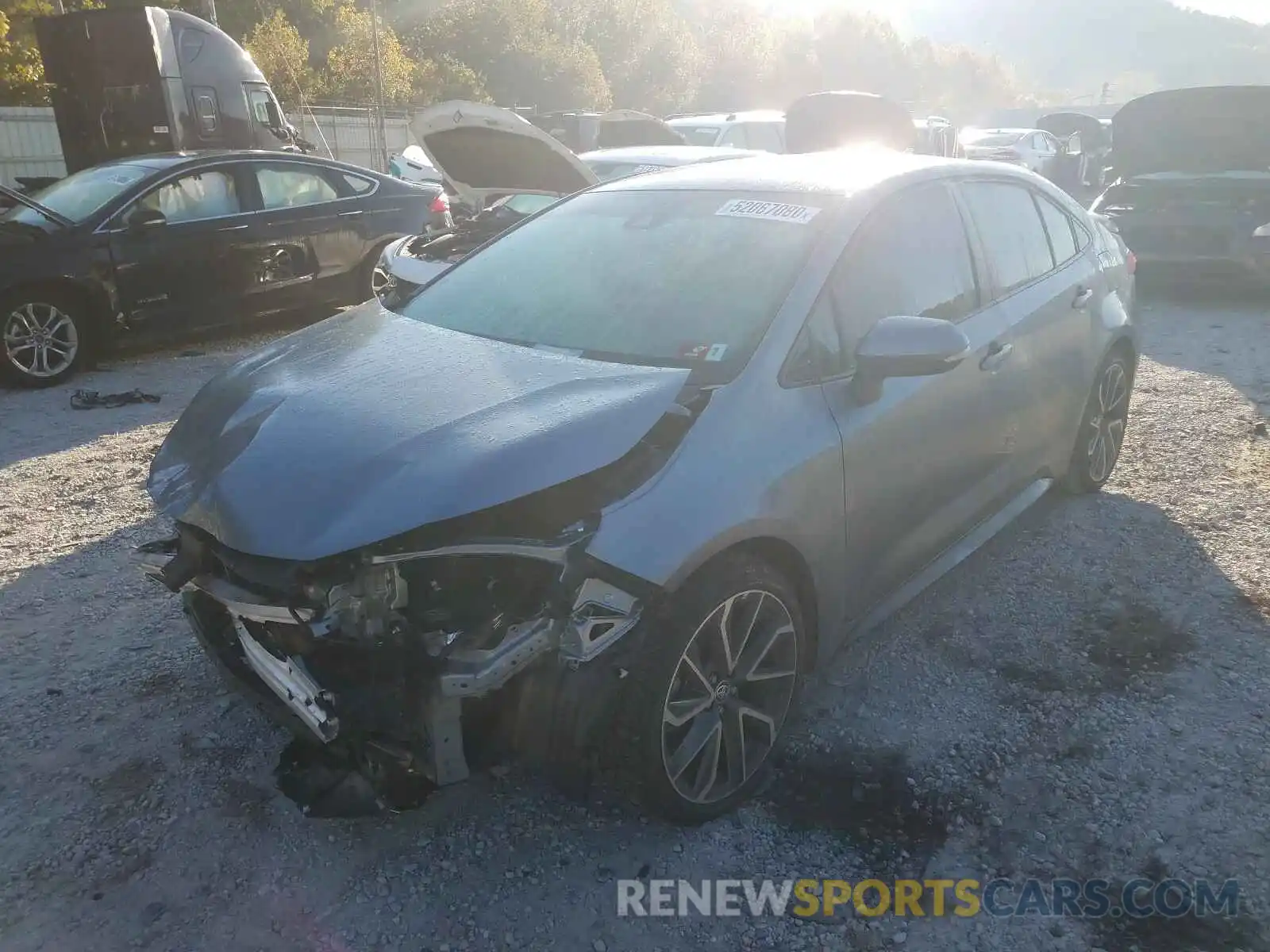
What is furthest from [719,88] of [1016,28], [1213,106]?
[1016,28]

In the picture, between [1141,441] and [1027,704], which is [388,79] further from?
[1027,704]

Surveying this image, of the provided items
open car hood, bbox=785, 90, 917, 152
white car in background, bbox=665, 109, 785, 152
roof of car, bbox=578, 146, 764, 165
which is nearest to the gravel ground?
roof of car, bbox=578, 146, 764, 165

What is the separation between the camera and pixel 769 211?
3301 millimetres

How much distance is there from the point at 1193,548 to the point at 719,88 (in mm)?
55832

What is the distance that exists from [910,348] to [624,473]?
3.09 feet

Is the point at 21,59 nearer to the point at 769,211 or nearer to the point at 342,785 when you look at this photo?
the point at 769,211

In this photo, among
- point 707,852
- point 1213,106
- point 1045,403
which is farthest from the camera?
point 1213,106

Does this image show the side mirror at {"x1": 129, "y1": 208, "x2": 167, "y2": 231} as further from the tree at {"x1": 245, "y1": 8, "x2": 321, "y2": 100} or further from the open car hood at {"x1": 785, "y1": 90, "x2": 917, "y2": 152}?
the tree at {"x1": 245, "y1": 8, "x2": 321, "y2": 100}

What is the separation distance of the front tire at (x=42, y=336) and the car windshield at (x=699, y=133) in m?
8.21

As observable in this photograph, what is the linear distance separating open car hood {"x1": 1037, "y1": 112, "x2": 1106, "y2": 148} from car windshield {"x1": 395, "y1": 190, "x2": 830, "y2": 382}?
25287 millimetres

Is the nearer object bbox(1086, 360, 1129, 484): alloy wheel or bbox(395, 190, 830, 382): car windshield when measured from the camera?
bbox(395, 190, 830, 382): car windshield

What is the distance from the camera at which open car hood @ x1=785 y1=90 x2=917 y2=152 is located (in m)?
11.5

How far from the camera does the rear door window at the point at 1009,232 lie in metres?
3.79

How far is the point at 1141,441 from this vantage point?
19.0 feet
